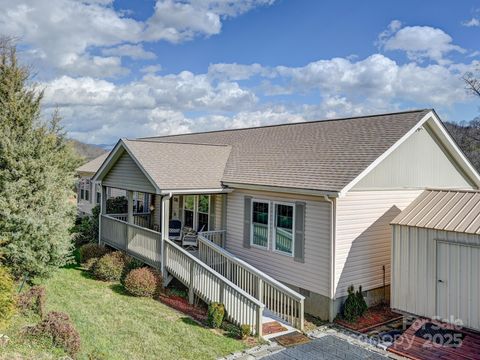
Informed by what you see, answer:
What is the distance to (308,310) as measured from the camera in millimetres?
11133

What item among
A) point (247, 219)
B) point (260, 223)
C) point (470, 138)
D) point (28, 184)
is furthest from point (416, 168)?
point (470, 138)

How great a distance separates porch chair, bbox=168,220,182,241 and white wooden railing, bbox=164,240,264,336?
8.32ft

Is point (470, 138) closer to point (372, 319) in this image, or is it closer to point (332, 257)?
point (372, 319)

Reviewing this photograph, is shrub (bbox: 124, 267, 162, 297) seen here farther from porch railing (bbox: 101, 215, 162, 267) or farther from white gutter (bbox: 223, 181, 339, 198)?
white gutter (bbox: 223, 181, 339, 198)

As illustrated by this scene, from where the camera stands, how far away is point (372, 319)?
10664 millimetres

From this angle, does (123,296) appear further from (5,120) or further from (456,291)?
(456,291)

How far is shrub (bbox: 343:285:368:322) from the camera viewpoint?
10.5m

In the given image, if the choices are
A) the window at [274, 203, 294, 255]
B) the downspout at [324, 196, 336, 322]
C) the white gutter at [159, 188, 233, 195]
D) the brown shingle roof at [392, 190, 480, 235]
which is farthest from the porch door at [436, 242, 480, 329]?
the white gutter at [159, 188, 233, 195]

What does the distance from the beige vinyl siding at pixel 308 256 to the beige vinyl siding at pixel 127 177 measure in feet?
12.7

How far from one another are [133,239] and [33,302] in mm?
5485

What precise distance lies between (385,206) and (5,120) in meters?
12.3

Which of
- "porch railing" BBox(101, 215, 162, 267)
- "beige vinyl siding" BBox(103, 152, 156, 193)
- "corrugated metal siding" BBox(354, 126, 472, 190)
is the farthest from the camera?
"beige vinyl siding" BBox(103, 152, 156, 193)

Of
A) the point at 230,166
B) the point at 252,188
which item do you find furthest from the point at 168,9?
the point at 252,188

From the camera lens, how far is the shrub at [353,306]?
412 inches
